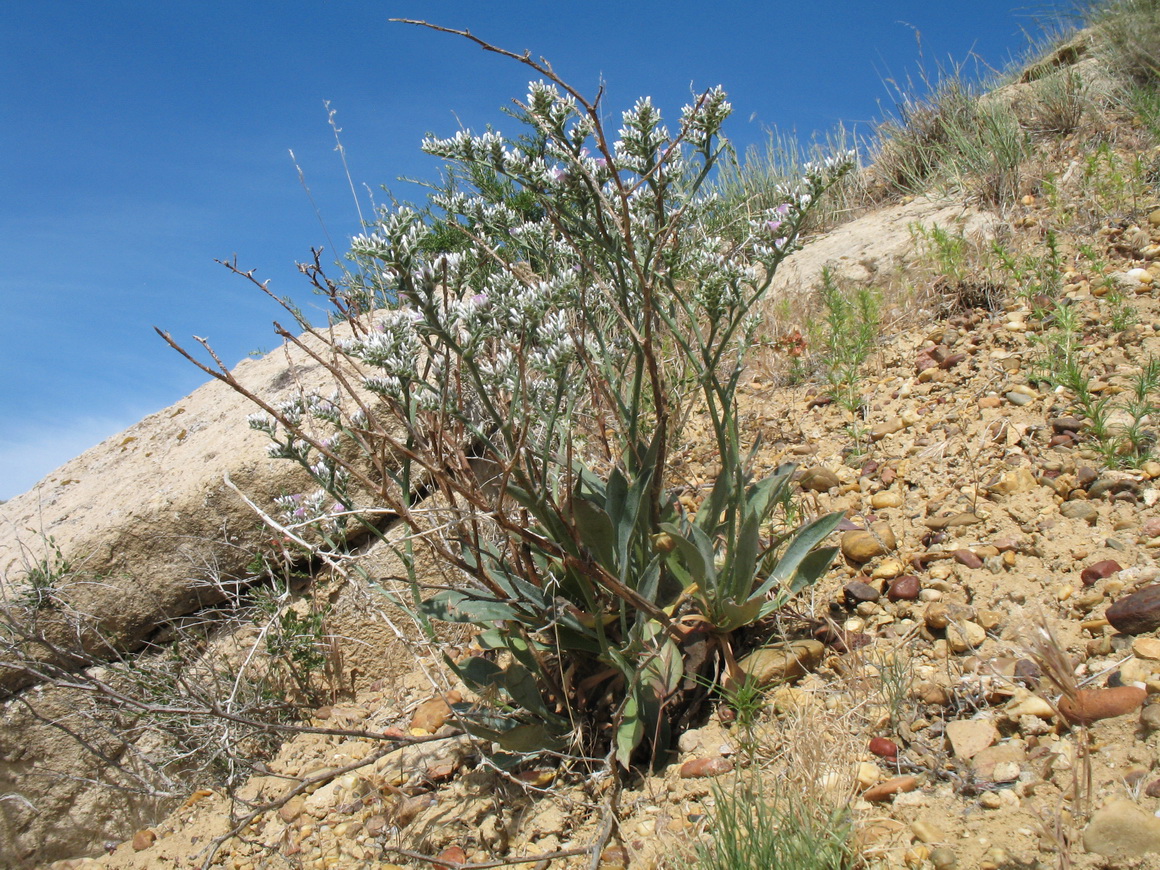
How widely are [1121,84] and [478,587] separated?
6.75 meters

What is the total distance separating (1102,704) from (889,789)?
1.58 feet

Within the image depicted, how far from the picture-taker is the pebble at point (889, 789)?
1597 millimetres

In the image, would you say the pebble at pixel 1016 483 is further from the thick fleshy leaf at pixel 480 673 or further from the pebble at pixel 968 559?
the thick fleshy leaf at pixel 480 673

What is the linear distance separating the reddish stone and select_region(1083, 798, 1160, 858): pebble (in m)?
0.82

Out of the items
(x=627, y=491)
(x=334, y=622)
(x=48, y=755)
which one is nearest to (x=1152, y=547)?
(x=627, y=491)

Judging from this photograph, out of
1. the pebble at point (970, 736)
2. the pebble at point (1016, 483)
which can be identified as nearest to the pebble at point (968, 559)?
the pebble at point (1016, 483)

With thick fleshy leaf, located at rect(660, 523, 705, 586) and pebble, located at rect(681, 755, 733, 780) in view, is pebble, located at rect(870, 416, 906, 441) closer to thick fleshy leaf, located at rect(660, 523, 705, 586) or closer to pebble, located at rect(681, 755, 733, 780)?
thick fleshy leaf, located at rect(660, 523, 705, 586)

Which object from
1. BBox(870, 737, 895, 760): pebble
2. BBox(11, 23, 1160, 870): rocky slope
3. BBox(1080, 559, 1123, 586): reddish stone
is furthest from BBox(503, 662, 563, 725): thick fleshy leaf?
BBox(1080, 559, 1123, 586): reddish stone

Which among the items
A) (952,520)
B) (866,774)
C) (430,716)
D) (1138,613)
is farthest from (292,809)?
(1138,613)

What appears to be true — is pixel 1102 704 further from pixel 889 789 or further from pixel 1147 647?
pixel 889 789

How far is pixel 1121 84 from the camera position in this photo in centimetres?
586

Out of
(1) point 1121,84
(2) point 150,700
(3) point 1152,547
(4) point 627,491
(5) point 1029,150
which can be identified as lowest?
(3) point 1152,547

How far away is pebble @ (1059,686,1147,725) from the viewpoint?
1.53m

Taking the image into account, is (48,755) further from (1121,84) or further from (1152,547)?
(1121,84)
